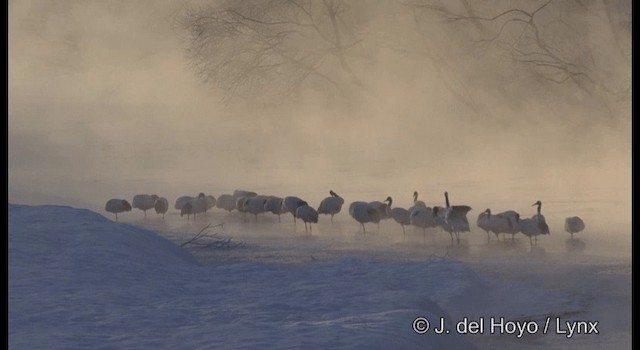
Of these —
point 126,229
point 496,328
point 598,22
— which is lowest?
point 496,328

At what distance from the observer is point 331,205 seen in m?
12.8

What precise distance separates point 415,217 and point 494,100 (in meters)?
1.78

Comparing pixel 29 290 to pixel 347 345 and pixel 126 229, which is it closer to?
pixel 126 229

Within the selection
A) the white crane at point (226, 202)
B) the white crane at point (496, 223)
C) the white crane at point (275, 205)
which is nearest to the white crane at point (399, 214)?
the white crane at point (496, 223)

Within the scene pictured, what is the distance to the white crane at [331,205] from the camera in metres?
12.7

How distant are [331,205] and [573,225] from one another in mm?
3391

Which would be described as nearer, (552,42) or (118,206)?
(552,42)

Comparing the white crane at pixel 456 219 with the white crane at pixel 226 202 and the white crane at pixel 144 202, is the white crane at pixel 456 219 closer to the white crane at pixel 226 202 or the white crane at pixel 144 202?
the white crane at pixel 226 202

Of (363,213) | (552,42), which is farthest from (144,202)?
(552,42)

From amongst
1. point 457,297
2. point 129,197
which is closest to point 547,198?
point 457,297

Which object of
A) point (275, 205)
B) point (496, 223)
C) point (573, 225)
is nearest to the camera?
point (573, 225)

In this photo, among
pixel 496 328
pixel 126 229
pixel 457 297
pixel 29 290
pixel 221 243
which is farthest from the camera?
pixel 221 243

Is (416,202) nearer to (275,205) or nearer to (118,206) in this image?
(275,205)

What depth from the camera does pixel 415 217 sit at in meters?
11.8
